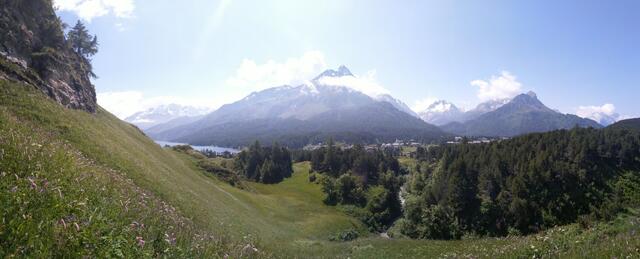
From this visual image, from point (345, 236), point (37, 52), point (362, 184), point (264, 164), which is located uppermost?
point (37, 52)

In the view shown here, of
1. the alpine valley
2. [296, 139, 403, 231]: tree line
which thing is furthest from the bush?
[296, 139, 403, 231]: tree line

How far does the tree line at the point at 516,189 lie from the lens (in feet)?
263

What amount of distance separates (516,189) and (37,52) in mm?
95405

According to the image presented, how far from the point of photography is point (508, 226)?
7900cm

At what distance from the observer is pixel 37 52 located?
4634 centimetres

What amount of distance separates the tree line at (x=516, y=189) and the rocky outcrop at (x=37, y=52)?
228ft

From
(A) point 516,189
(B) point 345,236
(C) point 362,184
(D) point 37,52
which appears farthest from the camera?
(C) point 362,184

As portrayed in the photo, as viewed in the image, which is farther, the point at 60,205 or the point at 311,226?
the point at 311,226

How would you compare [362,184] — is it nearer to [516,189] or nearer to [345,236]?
[516,189]

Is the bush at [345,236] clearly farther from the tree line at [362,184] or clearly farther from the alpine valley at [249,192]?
the tree line at [362,184]

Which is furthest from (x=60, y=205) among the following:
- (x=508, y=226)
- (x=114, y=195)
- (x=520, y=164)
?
(x=520, y=164)

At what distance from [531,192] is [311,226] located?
191 feet

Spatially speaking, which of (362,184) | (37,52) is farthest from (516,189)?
(37,52)

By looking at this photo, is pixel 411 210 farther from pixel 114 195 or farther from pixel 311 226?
pixel 114 195
